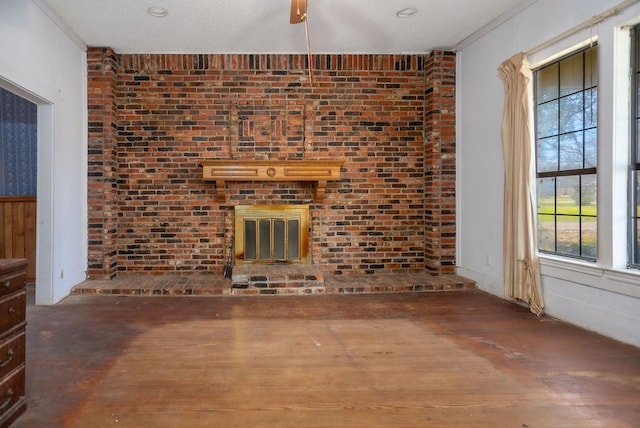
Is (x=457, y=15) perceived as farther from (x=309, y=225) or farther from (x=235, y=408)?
(x=235, y=408)

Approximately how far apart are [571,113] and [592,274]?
1.40 metres

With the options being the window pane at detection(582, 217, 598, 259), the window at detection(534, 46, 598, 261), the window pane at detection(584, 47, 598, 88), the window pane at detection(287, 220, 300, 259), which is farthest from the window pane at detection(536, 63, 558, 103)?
the window pane at detection(287, 220, 300, 259)

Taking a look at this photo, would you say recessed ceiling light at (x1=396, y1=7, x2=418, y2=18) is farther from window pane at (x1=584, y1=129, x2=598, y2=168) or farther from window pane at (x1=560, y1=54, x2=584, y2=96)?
window pane at (x1=584, y1=129, x2=598, y2=168)

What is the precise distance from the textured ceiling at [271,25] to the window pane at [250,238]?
216cm

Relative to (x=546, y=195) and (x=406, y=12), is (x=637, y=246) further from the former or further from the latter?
(x=406, y=12)

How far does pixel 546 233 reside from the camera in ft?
12.1

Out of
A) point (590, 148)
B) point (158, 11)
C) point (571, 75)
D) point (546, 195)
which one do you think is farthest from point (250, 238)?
point (571, 75)

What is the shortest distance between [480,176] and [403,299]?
1.71 m

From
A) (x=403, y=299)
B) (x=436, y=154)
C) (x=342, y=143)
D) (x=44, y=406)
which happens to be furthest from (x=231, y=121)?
(x=44, y=406)

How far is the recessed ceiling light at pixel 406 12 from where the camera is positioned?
3.81m

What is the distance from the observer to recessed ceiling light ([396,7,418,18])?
3.81 m

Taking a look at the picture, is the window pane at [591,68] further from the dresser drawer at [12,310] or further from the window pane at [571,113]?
the dresser drawer at [12,310]

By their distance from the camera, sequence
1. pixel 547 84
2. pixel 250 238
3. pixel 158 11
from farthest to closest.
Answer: pixel 250 238 < pixel 158 11 < pixel 547 84

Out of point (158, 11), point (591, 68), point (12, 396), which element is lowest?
point (12, 396)
